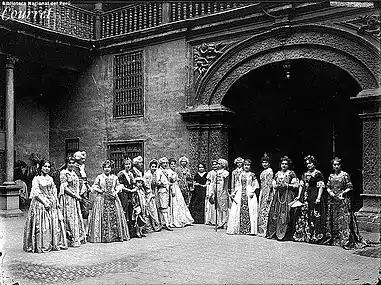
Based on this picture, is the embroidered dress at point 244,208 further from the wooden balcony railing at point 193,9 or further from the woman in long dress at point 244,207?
the wooden balcony railing at point 193,9

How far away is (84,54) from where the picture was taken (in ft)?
50.2

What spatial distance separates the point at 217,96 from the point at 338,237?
224 inches

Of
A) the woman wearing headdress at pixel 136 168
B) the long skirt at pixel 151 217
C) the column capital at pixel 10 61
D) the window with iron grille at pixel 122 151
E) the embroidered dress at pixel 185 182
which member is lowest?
the long skirt at pixel 151 217

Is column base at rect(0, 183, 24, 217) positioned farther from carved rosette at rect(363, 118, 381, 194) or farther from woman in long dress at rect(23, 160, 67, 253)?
carved rosette at rect(363, 118, 381, 194)

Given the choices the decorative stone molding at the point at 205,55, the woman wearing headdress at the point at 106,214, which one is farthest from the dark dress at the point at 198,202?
the woman wearing headdress at the point at 106,214

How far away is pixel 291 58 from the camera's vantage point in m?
11.4

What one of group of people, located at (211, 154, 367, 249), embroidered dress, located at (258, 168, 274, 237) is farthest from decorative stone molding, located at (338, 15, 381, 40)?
embroidered dress, located at (258, 168, 274, 237)

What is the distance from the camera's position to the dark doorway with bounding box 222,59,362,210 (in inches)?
506

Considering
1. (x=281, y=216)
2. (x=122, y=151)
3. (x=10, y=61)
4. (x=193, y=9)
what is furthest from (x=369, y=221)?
(x=10, y=61)

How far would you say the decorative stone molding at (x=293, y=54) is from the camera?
1042 cm

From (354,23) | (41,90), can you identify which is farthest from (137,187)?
(41,90)

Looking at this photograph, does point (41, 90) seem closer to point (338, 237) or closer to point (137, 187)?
point (137, 187)

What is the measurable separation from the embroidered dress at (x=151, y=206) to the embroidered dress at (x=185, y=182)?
131cm

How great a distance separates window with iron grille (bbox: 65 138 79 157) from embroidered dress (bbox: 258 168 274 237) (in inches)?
314
